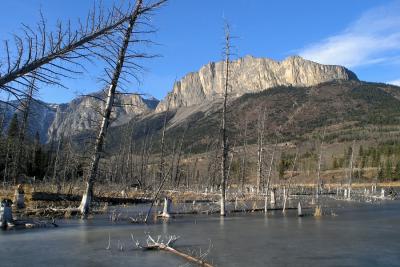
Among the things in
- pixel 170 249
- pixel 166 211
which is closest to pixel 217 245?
pixel 170 249

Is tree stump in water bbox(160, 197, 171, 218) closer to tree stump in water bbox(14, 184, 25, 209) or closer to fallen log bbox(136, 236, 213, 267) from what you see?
tree stump in water bbox(14, 184, 25, 209)

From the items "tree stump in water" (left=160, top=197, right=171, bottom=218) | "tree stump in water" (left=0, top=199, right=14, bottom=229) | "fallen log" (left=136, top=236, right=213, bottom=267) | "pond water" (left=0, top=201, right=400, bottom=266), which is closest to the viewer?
"fallen log" (left=136, top=236, right=213, bottom=267)

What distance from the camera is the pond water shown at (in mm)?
11461

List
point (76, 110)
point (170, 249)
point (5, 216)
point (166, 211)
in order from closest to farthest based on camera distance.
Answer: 1. point (170, 249)
2. point (5, 216)
3. point (76, 110)
4. point (166, 211)

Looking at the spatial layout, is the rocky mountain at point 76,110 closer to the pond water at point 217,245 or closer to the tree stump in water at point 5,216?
the tree stump in water at point 5,216

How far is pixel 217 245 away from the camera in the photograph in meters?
14.3

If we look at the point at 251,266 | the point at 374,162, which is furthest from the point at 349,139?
the point at 251,266

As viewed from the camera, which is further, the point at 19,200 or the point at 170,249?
the point at 19,200

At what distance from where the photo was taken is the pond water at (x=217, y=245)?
1146cm

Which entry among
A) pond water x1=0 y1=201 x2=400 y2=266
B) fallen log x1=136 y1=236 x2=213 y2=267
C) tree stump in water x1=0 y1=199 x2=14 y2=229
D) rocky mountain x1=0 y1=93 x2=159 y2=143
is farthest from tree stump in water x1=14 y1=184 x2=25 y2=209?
fallen log x1=136 y1=236 x2=213 y2=267

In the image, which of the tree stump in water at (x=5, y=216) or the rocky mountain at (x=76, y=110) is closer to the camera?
the rocky mountain at (x=76, y=110)

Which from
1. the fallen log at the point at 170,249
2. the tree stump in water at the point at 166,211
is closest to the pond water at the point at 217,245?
the fallen log at the point at 170,249

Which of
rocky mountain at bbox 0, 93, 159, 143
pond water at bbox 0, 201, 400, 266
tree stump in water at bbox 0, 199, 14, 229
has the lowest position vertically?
pond water at bbox 0, 201, 400, 266

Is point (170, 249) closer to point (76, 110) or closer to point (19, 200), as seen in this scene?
point (76, 110)
